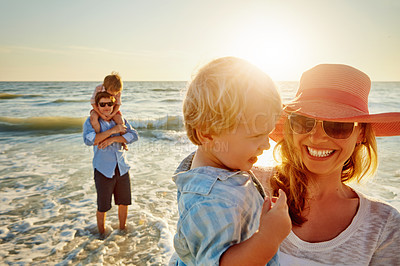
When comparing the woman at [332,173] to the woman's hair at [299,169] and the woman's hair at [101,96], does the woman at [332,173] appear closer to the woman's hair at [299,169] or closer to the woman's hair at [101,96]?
the woman's hair at [299,169]

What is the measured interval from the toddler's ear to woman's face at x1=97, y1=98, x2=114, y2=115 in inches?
129

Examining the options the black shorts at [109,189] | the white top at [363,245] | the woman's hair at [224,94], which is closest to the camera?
the woman's hair at [224,94]

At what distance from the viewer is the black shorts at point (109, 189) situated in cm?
450

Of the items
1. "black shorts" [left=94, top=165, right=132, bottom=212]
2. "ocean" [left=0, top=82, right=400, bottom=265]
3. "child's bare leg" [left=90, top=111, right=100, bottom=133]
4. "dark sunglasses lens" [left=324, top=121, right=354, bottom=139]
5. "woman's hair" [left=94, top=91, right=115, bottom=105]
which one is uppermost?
"dark sunglasses lens" [left=324, top=121, right=354, bottom=139]

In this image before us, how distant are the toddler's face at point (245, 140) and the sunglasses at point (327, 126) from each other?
74 cm

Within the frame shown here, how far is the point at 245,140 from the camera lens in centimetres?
139

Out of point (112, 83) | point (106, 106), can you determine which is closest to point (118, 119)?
point (106, 106)

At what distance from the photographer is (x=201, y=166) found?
141cm

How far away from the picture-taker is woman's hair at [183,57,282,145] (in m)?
1.35

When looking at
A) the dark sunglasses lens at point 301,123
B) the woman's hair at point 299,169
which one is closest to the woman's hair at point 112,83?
the woman's hair at point 299,169

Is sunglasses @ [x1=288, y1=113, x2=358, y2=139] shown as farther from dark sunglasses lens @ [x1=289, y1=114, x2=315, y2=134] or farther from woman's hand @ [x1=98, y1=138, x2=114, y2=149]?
woman's hand @ [x1=98, y1=138, x2=114, y2=149]

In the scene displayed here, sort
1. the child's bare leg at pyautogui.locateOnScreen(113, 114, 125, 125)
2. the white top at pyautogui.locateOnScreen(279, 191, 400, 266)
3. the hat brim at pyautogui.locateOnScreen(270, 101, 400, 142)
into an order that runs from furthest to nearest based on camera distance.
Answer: the child's bare leg at pyautogui.locateOnScreen(113, 114, 125, 125) → the hat brim at pyautogui.locateOnScreen(270, 101, 400, 142) → the white top at pyautogui.locateOnScreen(279, 191, 400, 266)

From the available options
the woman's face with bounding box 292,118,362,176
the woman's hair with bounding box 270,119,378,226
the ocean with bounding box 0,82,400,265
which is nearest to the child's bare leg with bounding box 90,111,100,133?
the ocean with bounding box 0,82,400,265

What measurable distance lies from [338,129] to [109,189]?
3.50 m
